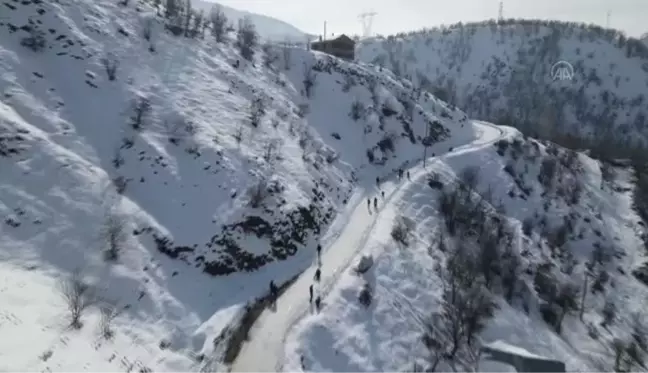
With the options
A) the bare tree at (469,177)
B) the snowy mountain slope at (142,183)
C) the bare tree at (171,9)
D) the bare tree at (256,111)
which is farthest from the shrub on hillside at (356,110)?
the bare tree at (171,9)

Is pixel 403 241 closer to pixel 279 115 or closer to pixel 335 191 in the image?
pixel 335 191

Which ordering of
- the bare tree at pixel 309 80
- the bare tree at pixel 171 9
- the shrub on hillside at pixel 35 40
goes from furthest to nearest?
the bare tree at pixel 309 80 < the bare tree at pixel 171 9 < the shrub on hillside at pixel 35 40

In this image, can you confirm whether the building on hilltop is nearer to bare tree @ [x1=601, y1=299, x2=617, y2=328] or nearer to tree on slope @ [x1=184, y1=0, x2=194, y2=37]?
tree on slope @ [x1=184, y1=0, x2=194, y2=37]

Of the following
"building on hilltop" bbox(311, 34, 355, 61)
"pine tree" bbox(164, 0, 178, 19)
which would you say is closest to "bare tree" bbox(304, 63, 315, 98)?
"pine tree" bbox(164, 0, 178, 19)

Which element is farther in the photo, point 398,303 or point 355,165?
point 355,165

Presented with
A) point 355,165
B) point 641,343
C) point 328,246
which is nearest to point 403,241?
point 328,246

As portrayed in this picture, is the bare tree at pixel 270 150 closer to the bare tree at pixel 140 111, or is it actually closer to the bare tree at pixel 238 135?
the bare tree at pixel 238 135

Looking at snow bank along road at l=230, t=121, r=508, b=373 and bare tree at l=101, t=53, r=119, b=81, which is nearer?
snow bank along road at l=230, t=121, r=508, b=373
